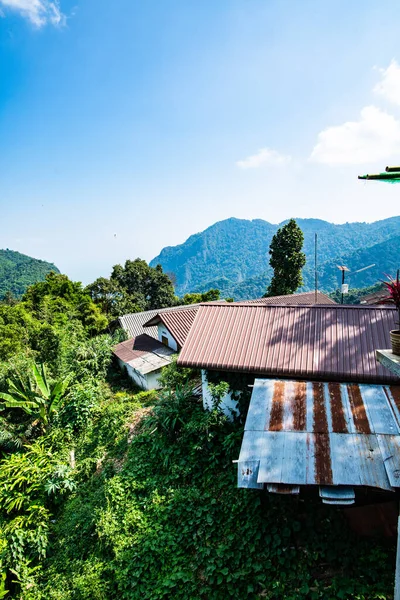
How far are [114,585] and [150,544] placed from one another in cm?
91

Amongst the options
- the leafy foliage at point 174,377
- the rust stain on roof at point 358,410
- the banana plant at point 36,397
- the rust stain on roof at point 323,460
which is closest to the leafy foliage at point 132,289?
the banana plant at point 36,397

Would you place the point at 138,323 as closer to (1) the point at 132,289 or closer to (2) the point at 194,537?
(1) the point at 132,289

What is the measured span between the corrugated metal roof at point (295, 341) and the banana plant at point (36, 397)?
731 cm

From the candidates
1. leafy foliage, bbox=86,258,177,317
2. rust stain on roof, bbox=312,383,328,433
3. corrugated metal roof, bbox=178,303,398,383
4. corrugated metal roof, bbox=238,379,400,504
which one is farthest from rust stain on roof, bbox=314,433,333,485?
leafy foliage, bbox=86,258,177,317

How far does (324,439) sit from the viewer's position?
489 cm

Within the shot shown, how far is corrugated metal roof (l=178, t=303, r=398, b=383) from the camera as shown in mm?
7730

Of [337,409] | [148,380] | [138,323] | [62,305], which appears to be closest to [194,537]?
[337,409]

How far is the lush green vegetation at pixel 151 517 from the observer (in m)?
5.06

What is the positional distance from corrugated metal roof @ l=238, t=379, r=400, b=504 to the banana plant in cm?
1017

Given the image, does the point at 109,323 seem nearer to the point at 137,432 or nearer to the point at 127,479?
the point at 137,432

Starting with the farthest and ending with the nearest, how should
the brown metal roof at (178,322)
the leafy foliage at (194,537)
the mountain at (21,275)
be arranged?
1. the mountain at (21,275)
2. the brown metal roof at (178,322)
3. the leafy foliage at (194,537)

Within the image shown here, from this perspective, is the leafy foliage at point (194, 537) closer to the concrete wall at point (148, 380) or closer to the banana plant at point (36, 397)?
the banana plant at point (36, 397)

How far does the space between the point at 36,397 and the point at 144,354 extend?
790cm

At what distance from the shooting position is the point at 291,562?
202 inches
